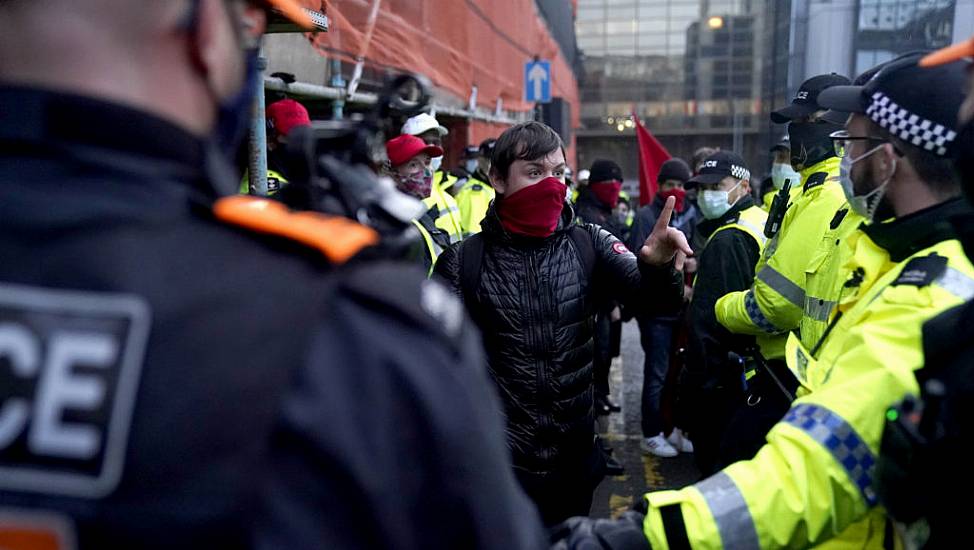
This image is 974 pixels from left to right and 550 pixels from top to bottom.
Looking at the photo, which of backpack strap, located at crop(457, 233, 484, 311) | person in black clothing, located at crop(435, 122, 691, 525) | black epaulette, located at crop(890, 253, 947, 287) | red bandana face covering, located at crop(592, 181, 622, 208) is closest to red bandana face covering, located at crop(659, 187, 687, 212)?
red bandana face covering, located at crop(592, 181, 622, 208)

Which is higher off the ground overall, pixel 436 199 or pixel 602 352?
pixel 436 199

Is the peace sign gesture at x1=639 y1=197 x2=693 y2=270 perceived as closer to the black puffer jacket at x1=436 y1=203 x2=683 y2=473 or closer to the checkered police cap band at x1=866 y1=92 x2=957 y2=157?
the black puffer jacket at x1=436 y1=203 x2=683 y2=473

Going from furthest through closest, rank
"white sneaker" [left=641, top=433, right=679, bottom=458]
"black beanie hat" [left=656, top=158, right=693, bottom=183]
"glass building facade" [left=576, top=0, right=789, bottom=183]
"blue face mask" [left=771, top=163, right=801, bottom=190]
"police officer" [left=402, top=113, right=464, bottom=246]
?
"glass building facade" [left=576, top=0, right=789, bottom=183] < "black beanie hat" [left=656, top=158, right=693, bottom=183] < "white sneaker" [left=641, top=433, right=679, bottom=458] < "blue face mask" [left=771, top=163, right=801, bottom=190] < "police officer" [left=402, top=113, right=464, bottom=246]

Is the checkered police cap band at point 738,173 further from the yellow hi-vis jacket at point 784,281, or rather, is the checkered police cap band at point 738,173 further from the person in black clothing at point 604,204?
the person in black clothing at point 604,204

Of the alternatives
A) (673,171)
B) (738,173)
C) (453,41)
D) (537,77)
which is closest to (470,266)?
(738,173)

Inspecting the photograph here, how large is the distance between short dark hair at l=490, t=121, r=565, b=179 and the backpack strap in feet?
1.01

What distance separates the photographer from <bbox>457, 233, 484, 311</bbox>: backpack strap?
109 inches

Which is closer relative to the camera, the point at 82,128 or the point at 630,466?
the point at 82,128

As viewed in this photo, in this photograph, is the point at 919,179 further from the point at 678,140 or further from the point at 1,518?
the point at 678,140

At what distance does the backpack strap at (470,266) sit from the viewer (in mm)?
2773

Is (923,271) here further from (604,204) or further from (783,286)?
(604,204)

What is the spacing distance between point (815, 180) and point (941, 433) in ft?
8.90

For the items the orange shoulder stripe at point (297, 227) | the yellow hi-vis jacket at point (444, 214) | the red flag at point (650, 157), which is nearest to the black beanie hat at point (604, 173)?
the red flag at point (650, 157)

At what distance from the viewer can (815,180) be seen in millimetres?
3715
